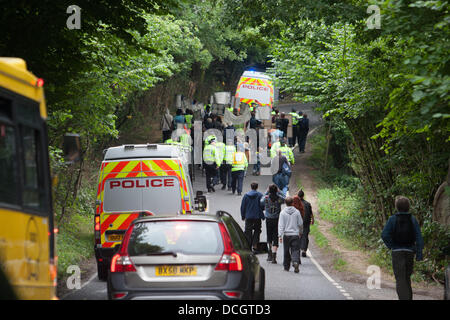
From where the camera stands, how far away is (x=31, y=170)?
8.00 meters

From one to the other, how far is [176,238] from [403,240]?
3.94m

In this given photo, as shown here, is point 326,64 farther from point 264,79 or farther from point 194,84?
point 194,84

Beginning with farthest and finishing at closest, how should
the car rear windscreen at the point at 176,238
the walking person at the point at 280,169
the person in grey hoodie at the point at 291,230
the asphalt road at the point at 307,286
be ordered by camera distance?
the walking person at the point at 280,169 → the person in grey hoodie at the point at 291,230 → the asphalt road at the point at 307,286 → the car rear windscreen at the point at 176,238

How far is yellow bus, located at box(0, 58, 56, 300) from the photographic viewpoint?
7016 millimetres

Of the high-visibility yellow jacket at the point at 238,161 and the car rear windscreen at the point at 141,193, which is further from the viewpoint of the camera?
the high-visibility yellow jacket at the point at 238,161

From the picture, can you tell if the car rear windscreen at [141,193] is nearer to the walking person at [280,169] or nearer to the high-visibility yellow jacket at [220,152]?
the walking person at [280,169]

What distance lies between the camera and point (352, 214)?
78.3ft

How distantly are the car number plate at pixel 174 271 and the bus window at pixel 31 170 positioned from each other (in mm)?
1643

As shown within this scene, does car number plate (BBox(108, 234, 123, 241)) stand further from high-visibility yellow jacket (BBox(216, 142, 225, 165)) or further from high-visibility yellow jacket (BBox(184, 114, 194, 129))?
high-visibility yellow jacket (BBox(184, 114, 194, 129))

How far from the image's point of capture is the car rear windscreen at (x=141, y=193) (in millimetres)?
14375

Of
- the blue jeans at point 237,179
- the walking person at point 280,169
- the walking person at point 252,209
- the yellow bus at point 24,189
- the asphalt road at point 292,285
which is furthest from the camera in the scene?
the blue jeans at point 237,179

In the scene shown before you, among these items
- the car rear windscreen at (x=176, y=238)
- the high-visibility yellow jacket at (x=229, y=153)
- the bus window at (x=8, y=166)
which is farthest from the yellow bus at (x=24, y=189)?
the high-visibility yellow jacket at (x=229, y=153)

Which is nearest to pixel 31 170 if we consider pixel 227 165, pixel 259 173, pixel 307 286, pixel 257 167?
pixel 307 286

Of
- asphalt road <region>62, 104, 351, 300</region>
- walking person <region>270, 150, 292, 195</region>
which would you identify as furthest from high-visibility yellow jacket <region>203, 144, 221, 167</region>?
asphalt road <region>62, 104, 351, 300</region>
